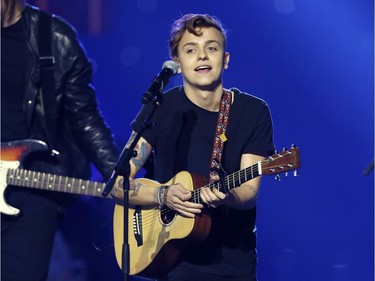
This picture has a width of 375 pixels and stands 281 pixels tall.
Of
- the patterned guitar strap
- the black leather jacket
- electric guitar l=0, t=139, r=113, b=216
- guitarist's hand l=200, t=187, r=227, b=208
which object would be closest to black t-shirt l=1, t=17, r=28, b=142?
the black leather jacket

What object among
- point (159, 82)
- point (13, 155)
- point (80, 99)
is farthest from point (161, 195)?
point (13, 155)

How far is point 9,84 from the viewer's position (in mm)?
3842

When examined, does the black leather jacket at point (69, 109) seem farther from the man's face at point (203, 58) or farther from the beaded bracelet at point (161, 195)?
the man's face at point (203, 58)

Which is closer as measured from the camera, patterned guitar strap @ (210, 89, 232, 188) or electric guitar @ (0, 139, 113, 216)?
patterned guitar strap @ (210, 89, 232, 188)

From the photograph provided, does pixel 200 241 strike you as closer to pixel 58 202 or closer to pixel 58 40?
pixel 58 202

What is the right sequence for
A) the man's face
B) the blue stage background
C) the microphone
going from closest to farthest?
the microphone, the man's face, the blue stage background

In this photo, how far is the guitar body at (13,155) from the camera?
3.76 m

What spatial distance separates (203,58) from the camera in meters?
3.49

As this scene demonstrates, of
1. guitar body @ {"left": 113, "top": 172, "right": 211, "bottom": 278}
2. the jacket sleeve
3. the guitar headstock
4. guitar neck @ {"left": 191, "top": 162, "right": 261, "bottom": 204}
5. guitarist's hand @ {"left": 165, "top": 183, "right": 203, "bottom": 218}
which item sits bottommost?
guitar body @ {"left": 113, "top": 172, "right": 211, "bottom": 278}

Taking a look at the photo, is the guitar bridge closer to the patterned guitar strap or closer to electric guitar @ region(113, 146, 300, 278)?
electric guitar @ region(113, 146, 300, 278)

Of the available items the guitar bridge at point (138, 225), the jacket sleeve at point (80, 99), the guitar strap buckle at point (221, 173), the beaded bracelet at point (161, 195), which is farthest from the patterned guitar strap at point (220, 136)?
the jacket sleeve at point (80, 99)

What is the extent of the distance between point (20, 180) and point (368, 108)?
7.59 feet


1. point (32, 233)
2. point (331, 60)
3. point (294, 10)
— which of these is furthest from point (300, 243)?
point (32, 233)

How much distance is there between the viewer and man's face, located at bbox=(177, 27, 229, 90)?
3.49 meters
